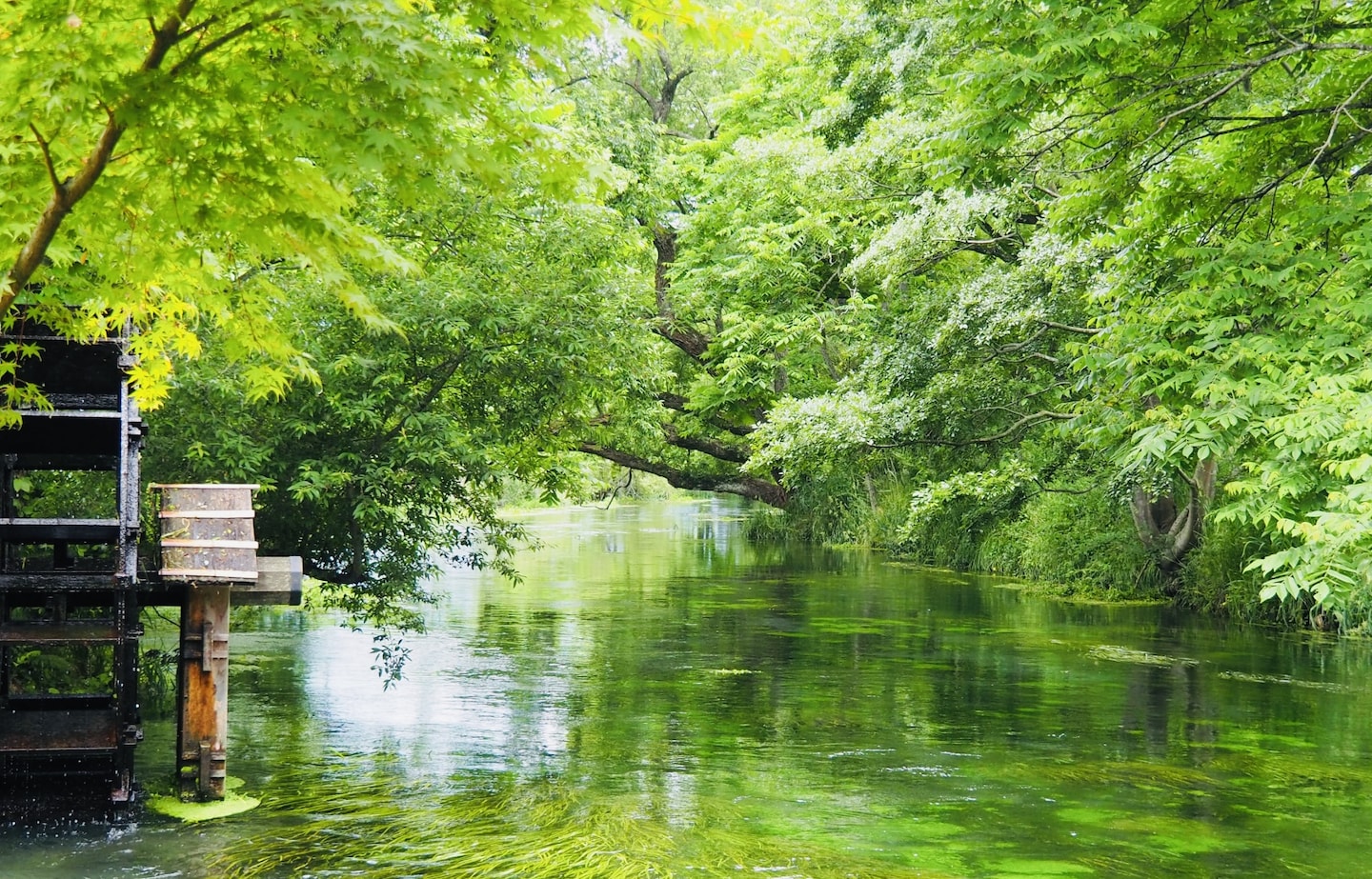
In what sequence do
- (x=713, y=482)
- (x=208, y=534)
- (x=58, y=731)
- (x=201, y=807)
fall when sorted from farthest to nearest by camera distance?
(x=713, y=482) < (x=58, y=731) < (x=201, y=807) < (x=208, y=534)

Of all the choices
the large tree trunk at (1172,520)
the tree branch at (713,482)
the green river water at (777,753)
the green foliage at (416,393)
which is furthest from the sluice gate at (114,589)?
the tree branch at (713,482)

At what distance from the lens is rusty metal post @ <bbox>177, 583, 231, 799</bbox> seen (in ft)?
27.0

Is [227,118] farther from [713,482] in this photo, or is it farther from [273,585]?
[713,482]

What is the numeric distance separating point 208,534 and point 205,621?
0.59m

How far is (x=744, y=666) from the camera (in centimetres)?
1412

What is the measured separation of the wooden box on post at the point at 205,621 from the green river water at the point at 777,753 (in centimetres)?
43

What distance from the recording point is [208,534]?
26.9 feet

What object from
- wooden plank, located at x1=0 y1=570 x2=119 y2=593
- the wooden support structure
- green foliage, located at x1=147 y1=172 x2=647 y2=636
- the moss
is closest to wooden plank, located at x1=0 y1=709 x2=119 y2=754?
the wooden support structure

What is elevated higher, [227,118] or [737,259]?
[737,259]

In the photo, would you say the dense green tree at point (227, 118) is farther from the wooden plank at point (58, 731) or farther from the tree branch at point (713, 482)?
the tree branch at point (713, 482)

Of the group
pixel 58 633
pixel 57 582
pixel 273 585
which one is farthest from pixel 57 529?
pixel 273 585

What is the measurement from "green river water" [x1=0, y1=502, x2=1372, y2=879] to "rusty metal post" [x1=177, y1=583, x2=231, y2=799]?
1.36 feet

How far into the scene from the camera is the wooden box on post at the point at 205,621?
8.06 metres

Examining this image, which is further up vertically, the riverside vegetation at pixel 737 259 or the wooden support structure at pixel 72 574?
the riverside vegetation at pixel 737 259
